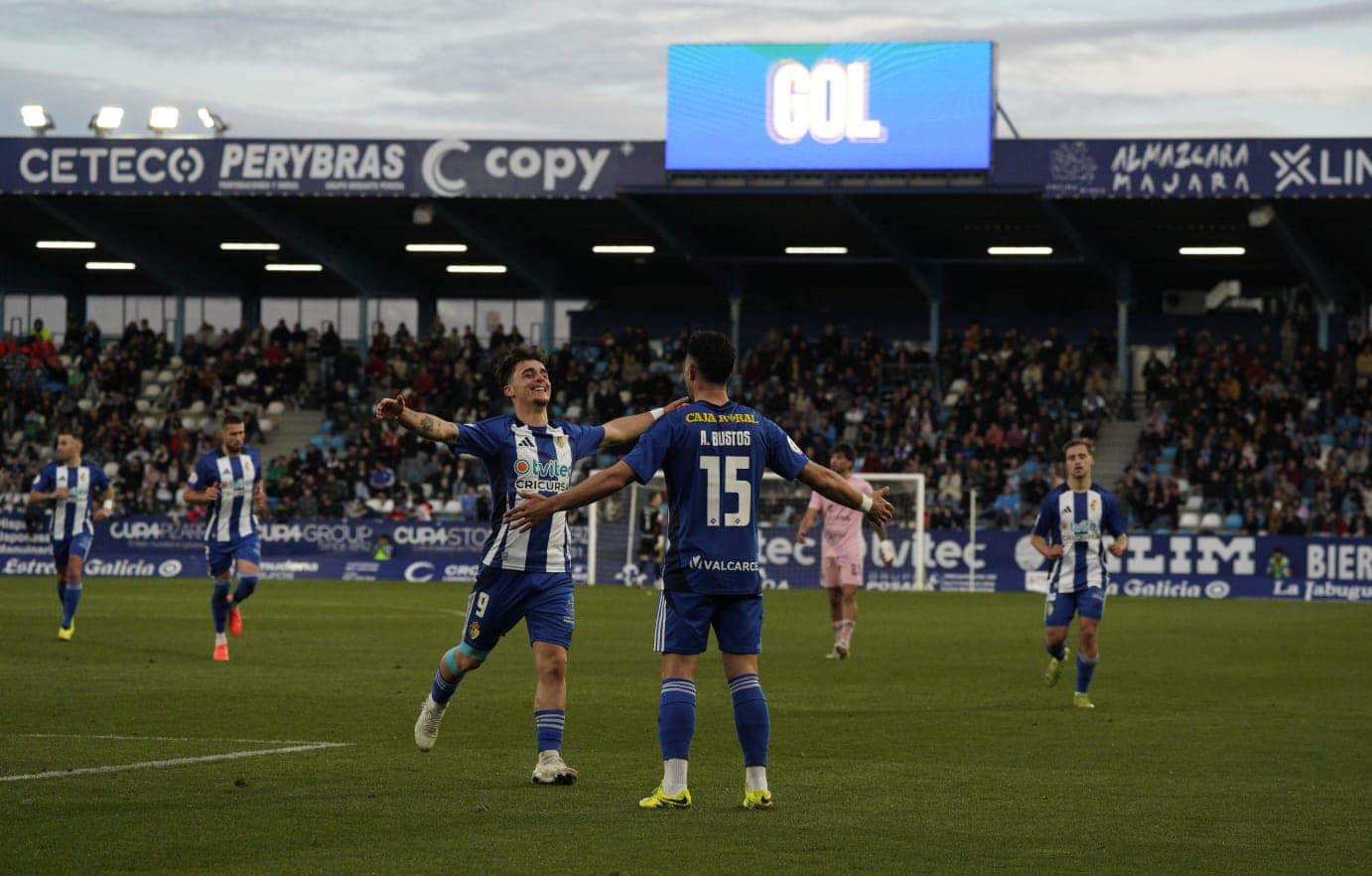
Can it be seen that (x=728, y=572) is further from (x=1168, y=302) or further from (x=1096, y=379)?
(x=1168, y=302)

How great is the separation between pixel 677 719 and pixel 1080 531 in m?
7.26

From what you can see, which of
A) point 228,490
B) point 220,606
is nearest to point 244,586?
point 220,606

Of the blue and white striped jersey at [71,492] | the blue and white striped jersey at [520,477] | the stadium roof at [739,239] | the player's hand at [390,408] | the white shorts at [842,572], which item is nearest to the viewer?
the player's hand at [390,408]

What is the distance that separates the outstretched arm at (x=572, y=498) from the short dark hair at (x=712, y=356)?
621mm

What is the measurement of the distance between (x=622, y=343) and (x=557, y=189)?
22.4ft

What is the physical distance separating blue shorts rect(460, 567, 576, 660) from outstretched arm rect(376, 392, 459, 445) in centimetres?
80

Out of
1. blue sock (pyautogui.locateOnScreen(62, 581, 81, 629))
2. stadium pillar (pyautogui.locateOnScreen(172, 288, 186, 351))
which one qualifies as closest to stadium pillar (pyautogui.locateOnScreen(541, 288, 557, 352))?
stadium pillar (pyautogui.locateOnScreen(172, 288, 186, 351))

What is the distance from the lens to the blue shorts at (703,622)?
8.79m

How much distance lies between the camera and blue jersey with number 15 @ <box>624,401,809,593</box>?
877 centimetres

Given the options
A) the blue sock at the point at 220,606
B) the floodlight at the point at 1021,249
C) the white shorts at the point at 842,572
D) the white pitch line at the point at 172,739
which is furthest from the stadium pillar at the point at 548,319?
the white pitch line at the point at 172,739

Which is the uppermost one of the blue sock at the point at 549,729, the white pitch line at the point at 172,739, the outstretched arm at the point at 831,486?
the outstretched arm at the point at 831,486

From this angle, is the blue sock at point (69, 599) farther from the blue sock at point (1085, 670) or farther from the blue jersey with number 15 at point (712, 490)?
the blue jersey with number 15 at point (712, 490)

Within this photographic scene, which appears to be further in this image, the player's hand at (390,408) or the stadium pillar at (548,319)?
the stadium pillar at (548,319)

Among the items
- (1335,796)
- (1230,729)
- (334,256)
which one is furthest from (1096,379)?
(1335,796)
